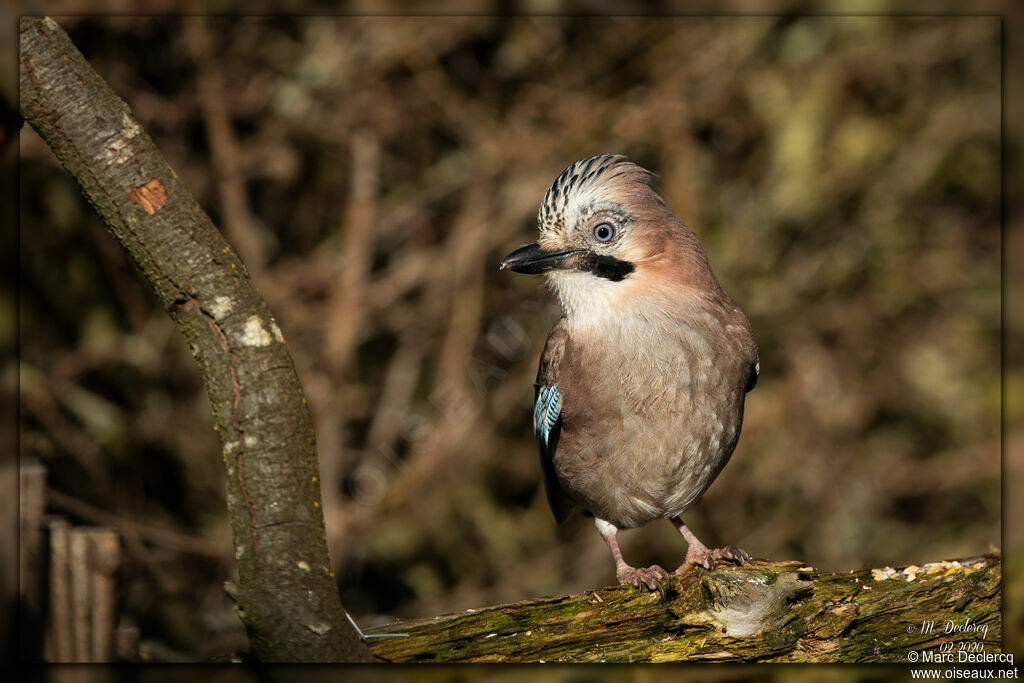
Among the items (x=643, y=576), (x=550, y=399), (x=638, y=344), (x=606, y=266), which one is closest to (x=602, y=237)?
(x=606, y=266)

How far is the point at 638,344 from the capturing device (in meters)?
4.07

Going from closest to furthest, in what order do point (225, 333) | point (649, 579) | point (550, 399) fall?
point (225, 333) < point (649, 579) < point (550, 399)

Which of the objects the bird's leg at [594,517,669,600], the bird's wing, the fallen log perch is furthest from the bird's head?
the fallen log perch

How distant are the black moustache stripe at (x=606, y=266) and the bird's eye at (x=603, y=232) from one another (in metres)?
0.07

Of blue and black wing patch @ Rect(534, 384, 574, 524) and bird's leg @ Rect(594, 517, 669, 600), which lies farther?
blue and black wing patch @ Rect(534, 384, 574, 524)

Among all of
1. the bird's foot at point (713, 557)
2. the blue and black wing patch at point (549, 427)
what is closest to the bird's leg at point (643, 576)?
the bird's foot at point (713, 557)

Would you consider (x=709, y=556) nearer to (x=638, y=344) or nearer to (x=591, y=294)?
(x=638, y=344)

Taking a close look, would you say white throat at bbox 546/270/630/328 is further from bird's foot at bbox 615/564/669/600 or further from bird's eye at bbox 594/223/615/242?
bird's foot at bbox 615/564/669/600

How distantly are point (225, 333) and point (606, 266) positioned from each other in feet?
5.59

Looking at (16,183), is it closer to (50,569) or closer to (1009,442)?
(50,569)

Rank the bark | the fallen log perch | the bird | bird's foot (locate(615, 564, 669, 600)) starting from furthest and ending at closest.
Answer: the bird → bird's foot (locate(615, 564, 669, 600)) → the fallen log perch → the bark

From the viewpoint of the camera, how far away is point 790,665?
10.9ft

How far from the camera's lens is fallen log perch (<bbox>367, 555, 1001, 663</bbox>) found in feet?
11.0

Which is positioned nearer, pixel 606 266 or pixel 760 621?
pixel 760 621
